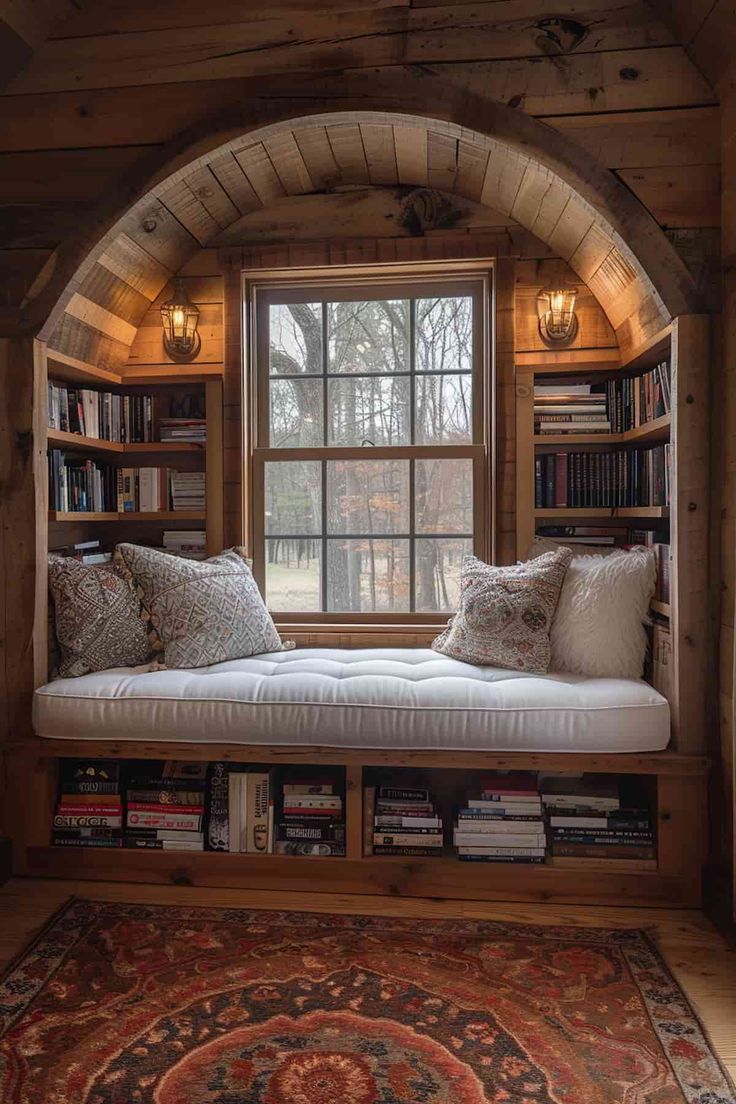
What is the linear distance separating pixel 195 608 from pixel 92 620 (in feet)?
1.17

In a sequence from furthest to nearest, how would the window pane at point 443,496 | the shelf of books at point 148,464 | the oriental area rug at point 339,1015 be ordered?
1. the window pane at point 443,496
2. the shelf of books at point 148,464
3. the oriental area rug at point 339,1015

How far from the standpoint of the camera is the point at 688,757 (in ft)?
7.41

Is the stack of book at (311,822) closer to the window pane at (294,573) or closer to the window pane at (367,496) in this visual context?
the window pane at (294,573)

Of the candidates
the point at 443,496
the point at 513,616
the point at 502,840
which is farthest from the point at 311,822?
the point at 443,496

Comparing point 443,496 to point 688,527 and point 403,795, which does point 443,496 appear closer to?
point 688,527

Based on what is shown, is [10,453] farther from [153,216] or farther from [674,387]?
[674,387]

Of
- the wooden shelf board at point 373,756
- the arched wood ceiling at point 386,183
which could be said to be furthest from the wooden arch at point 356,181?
the wooden shelf board at point 373,756

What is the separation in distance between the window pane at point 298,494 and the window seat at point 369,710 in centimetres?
92

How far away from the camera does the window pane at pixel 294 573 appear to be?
3.28 metres

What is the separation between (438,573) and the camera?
3221 millimetres

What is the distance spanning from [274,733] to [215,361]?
1670 millimetres

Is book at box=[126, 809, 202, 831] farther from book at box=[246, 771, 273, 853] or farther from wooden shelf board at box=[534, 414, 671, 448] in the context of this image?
wooden shelf board at box=[534, 414, 671, 448]

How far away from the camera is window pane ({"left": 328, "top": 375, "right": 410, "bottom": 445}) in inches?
128

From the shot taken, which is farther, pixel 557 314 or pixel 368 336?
pixel 368 336
